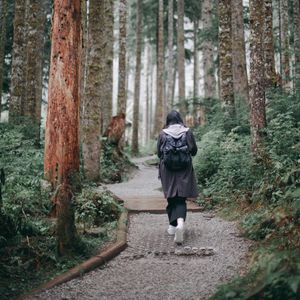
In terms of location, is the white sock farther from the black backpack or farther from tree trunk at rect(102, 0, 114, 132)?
tree trunk at rect(102, 0, 114, 132)

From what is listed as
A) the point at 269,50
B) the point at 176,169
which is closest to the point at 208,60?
the point at 269,50

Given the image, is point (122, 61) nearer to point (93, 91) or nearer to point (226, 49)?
point (226, 49)

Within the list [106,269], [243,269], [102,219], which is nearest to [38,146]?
[102,219]

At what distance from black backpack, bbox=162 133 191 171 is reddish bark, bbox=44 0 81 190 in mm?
1664

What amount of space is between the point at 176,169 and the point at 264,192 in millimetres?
1712

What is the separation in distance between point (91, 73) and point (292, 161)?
6.19 metres

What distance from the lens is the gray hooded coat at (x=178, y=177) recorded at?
7.38 m

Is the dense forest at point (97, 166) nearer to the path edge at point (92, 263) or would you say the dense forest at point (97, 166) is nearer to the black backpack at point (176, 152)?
the path edge at point (92, 263)

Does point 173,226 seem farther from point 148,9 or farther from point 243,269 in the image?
point 148,9

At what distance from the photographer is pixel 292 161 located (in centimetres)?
773

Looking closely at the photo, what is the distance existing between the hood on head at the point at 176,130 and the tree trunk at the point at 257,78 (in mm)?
2170

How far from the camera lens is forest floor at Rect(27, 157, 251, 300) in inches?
191

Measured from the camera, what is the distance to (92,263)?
5.66 metres

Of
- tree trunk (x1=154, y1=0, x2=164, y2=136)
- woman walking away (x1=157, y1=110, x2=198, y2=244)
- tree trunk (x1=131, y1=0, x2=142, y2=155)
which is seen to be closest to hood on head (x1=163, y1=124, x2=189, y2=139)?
woman walking away (x1=157, y1=110, x2=198, y2=244)
